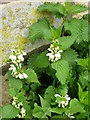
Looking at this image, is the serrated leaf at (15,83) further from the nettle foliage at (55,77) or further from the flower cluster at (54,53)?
the flower cluster at (54,53)

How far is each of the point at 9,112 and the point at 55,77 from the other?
49 centimetres

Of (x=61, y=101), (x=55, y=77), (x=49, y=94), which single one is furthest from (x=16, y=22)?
(x=61, y=101)

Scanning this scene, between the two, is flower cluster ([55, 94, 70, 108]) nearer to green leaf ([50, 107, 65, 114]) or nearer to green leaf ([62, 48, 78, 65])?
green leaf ([50, 107, 65, 114])

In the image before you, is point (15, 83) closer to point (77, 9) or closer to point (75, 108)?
point (75, 108)

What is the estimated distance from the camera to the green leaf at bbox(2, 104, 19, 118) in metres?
2.27

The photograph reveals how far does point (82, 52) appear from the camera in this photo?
9.48 feet

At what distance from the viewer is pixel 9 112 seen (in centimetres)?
229

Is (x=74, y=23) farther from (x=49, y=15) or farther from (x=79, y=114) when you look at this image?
(x=79, y=114)

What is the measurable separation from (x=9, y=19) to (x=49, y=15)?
0.38 meters

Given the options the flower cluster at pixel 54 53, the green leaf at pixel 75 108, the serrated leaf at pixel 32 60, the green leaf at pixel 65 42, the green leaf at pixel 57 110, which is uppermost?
the green leaf at pixel 65 42

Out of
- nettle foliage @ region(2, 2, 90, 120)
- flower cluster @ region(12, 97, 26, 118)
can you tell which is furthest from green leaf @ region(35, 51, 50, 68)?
flower cluster @ region(12, 97, 26, 118)

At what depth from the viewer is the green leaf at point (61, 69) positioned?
2354 mm

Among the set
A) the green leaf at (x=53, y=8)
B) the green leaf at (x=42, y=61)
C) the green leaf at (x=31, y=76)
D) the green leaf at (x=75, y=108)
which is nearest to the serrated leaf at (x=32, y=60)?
the green leaf at (x=42, y=61)

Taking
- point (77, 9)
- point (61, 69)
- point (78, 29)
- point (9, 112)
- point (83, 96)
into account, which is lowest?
point (9, 112)
